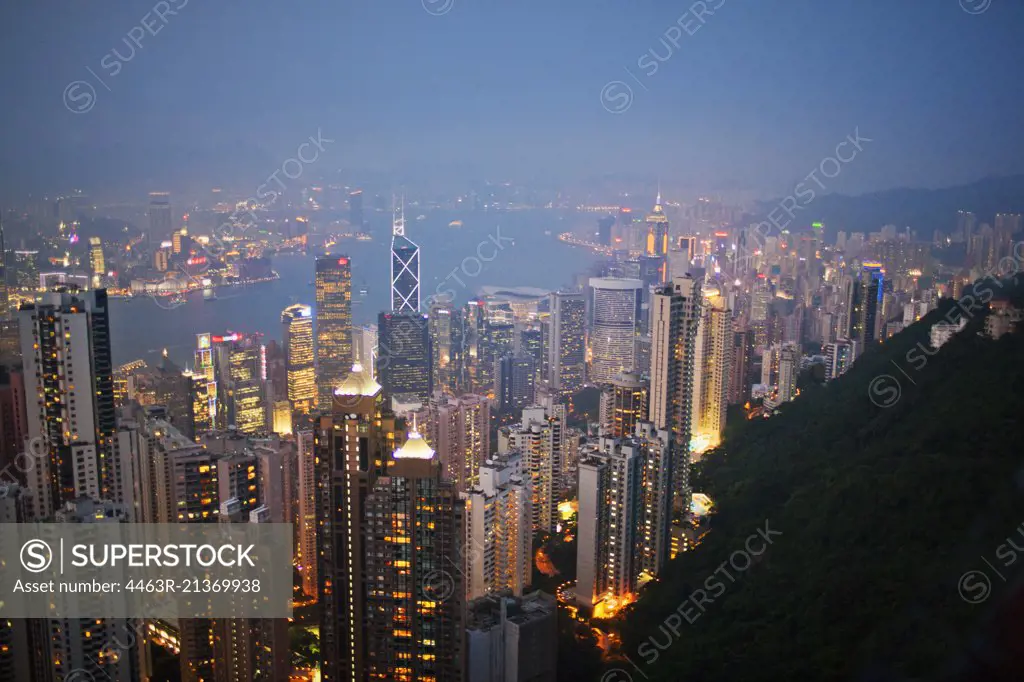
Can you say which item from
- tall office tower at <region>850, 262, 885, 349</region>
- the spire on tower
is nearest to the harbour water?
the spire on tower

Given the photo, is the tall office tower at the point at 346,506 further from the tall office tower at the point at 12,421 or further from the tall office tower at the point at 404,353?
the tall office tower at the point at 404,353

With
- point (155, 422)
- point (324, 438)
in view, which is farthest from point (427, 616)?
point (155, 422)

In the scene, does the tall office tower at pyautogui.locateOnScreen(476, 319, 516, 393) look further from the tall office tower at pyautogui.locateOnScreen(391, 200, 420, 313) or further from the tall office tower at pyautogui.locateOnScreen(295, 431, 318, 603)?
the tall office tower at pyautogui.locateOnScreen(295, 431, 318, 603)

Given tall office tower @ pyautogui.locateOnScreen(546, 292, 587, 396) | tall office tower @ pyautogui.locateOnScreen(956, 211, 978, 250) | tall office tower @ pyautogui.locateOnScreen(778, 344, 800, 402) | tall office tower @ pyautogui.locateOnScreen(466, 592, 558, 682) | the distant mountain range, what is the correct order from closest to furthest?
tall office tower @ pyautogui.locateOnScreen(466, 592, 558, 682) < the distant mountain range < tall office tower @ pyautogui.locateOnScreen(956, 211, 978, 250) < tall office tower @ pyautogui.locateOnScreen(778, 344, 800, 402) < tall office tower @ pyautogui.locateOnScreen(546, 292, 587, 396)

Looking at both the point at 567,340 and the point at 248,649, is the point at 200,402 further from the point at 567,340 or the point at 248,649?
the point at 567,340

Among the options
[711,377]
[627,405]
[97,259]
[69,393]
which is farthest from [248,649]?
[711,377]
